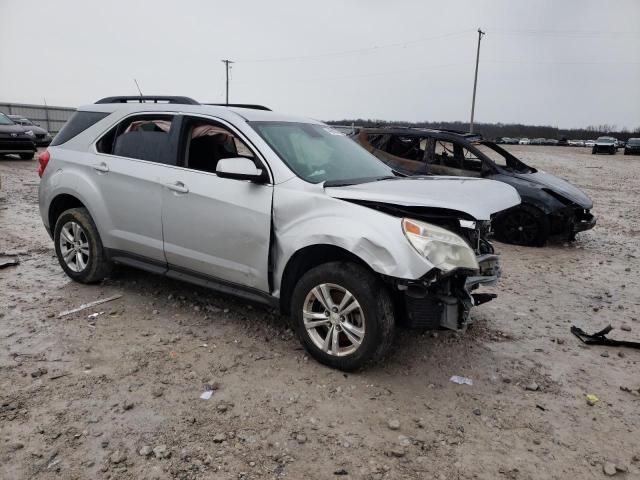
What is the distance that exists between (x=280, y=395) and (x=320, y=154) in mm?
2033

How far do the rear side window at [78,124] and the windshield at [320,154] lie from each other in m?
1.92

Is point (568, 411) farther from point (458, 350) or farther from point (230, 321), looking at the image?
point (230, 321)

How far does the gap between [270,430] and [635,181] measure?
63.8ft

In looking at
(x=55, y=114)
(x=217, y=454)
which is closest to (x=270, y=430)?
(x=217, y=454)

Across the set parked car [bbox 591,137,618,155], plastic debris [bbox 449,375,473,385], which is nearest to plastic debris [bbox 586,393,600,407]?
plastic debris [bbox 449,375,473,385]

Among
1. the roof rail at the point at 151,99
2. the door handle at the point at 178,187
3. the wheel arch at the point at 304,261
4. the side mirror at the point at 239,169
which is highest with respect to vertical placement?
the roof rail at the point at 151,99

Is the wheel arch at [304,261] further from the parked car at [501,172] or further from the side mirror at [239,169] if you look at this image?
the parked car at [501,172]

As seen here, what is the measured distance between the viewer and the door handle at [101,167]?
475cm

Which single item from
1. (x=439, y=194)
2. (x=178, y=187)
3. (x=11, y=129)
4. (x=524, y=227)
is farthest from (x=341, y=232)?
(x=11, y=129)

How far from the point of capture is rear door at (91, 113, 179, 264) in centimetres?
442

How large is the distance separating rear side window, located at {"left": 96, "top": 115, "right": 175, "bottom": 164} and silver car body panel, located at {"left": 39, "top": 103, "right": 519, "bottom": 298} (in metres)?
0.07

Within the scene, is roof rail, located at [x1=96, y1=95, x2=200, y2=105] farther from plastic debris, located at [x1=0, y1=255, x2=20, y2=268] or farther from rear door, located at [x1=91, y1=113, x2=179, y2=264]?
plastic debris, located at [x1=0, y1=255, x2=20, y2=268]

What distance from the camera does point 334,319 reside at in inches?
140

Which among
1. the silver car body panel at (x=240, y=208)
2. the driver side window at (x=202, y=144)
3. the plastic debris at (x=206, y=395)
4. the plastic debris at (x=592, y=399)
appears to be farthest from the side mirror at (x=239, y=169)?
the plastic debris at (x=592, y=399)
